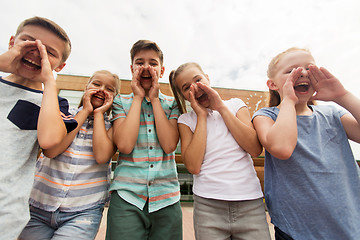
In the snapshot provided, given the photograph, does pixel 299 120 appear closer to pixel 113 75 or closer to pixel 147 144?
pixel 147 144

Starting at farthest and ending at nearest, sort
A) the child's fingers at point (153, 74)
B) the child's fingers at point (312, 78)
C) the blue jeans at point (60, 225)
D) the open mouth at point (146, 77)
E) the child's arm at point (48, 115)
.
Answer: the open mouth at point (146, 77), the child's fingers at point (153, 74), the child's fingers at point (312, 78), the blue jeans at point (60, 225), the child's arm at point (48, 115)

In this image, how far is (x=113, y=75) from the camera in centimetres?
194

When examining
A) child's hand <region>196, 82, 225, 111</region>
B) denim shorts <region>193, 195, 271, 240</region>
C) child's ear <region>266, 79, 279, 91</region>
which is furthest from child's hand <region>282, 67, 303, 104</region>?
denim shorts <region>193, 195, 271, 240</region>

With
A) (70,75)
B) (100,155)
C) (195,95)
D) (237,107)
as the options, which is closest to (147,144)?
(100,155)

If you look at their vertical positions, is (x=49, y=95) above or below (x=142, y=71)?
below

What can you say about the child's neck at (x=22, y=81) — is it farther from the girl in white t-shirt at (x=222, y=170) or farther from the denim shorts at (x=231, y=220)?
the denim shorts at (x=231, y=220)

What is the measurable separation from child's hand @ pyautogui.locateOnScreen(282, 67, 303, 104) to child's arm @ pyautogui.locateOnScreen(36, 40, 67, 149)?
1540mm

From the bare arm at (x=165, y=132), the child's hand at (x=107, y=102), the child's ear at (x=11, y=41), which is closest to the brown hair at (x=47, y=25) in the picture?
the child's ear at (x=11, y=41)

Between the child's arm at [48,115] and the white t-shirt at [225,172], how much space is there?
3.28 ft

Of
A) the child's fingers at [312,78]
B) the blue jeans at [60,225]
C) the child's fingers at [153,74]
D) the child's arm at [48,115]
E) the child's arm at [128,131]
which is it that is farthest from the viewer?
the child's fingers at [153,74]

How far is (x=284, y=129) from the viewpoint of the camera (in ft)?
3.59

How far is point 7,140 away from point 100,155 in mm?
555

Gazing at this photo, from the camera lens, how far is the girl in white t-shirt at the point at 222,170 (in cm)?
113

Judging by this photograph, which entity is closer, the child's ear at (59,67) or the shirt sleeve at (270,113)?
the shirt sleeve at (270,113)
